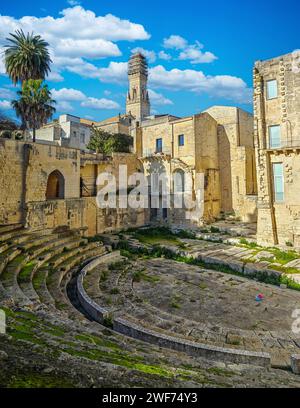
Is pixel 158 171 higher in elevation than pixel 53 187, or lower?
higher

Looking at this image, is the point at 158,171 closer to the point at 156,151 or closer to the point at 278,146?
the point at 156,151

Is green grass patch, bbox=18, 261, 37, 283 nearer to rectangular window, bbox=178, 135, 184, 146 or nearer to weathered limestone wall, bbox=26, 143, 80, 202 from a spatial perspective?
weathered limestone wall, bbox=26, 143, 80, 202

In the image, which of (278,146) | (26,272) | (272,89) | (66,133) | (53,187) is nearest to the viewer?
(26,272)

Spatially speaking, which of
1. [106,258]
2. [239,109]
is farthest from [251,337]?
[239,109]

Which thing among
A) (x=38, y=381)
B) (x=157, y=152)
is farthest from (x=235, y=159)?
(x=38, y=381)

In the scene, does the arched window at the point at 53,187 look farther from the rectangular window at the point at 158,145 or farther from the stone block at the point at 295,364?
the stone block at the point at 295,364

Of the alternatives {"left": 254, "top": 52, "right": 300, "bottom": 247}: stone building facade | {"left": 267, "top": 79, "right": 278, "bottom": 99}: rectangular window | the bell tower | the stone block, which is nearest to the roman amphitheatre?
the stone block

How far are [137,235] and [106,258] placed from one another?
6.75 m

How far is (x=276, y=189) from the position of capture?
18.9 metres

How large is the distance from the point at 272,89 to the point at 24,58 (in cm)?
2248

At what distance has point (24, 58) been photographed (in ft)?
86.1

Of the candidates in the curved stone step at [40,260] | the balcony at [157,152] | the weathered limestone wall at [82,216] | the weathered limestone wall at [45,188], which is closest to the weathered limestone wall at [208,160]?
the balcony at [157,152]

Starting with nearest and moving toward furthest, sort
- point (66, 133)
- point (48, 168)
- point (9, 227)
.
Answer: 1. point (9, 227)
2. point (48, 168)
3. point (66, 133)

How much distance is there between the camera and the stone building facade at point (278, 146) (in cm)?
1792
